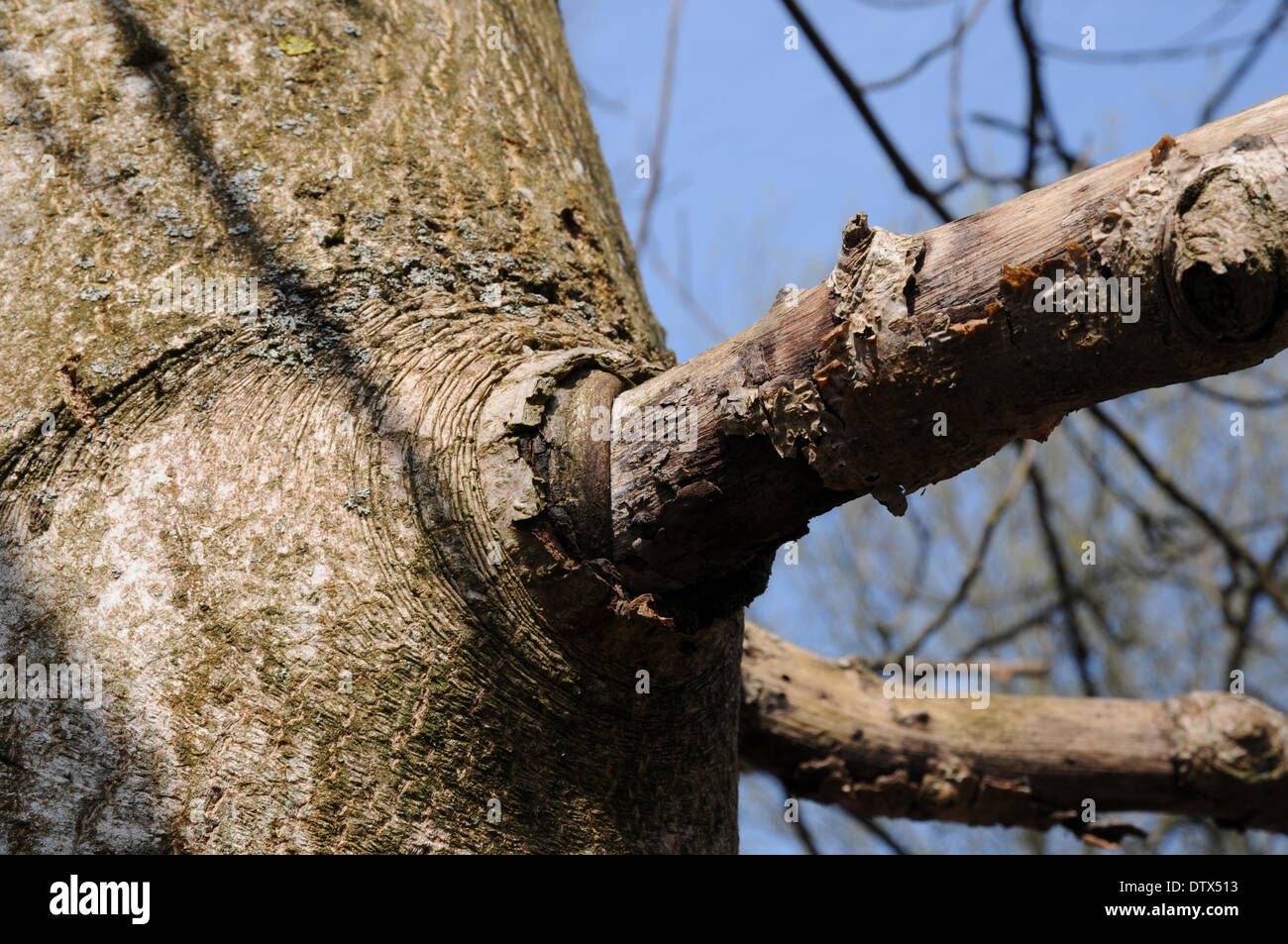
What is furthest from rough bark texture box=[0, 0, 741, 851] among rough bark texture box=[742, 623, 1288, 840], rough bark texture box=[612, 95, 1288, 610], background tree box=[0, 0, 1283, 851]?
rough bark texture box=[742, 623, 1288, 840]

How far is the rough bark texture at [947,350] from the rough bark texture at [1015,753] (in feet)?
3.67

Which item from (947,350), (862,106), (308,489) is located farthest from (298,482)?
(862,106)

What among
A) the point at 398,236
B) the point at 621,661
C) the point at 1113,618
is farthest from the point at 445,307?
the point at 1113,618

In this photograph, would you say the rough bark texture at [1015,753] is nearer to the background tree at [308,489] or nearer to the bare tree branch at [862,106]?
the background tree at [308,489]

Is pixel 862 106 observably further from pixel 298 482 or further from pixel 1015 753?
pixel 298 482

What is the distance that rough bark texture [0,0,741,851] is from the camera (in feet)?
3.40

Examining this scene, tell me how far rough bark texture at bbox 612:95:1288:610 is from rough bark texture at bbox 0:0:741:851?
13cm

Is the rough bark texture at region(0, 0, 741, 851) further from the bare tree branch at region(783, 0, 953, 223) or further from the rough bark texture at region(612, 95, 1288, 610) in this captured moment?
the bare tree branch at region(783, 0, 953, 223)

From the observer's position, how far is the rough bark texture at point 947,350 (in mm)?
808

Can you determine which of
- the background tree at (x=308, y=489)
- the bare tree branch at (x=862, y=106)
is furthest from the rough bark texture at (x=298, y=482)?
the bare tree branch at (x=862, y=106)
